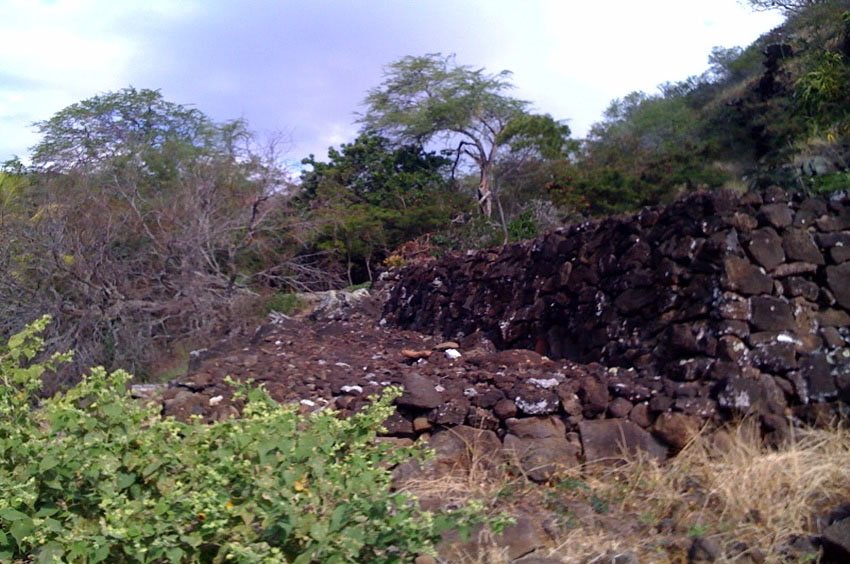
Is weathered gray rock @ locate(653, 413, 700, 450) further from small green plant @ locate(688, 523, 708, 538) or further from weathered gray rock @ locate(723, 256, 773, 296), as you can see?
small green plant @ locate(688, 523, 708, 538)

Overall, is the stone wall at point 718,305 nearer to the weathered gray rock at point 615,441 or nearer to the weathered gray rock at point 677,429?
the weathered gray rock at point 677,429

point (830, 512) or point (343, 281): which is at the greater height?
point (343, 281)

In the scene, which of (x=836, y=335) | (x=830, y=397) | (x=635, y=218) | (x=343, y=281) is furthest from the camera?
(x=343, y=281)

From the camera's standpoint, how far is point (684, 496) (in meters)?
5.82

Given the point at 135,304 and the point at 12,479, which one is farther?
the point at 135,304

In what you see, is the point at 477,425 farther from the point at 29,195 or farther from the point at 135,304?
the point at 29,195

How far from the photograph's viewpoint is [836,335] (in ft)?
24.3

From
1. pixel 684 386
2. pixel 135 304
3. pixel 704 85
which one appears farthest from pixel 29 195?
pixel 704 85

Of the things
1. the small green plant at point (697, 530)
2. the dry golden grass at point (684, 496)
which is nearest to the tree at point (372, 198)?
the dry golden grass at point (684, 496)

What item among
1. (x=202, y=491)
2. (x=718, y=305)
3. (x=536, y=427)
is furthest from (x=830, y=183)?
(x=202, y=491)

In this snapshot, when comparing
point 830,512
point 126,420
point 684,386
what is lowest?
point 830,512

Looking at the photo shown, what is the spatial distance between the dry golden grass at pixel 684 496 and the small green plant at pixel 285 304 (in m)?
11.0

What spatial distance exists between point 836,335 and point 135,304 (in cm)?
1207

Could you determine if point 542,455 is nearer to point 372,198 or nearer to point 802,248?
point 802,248
